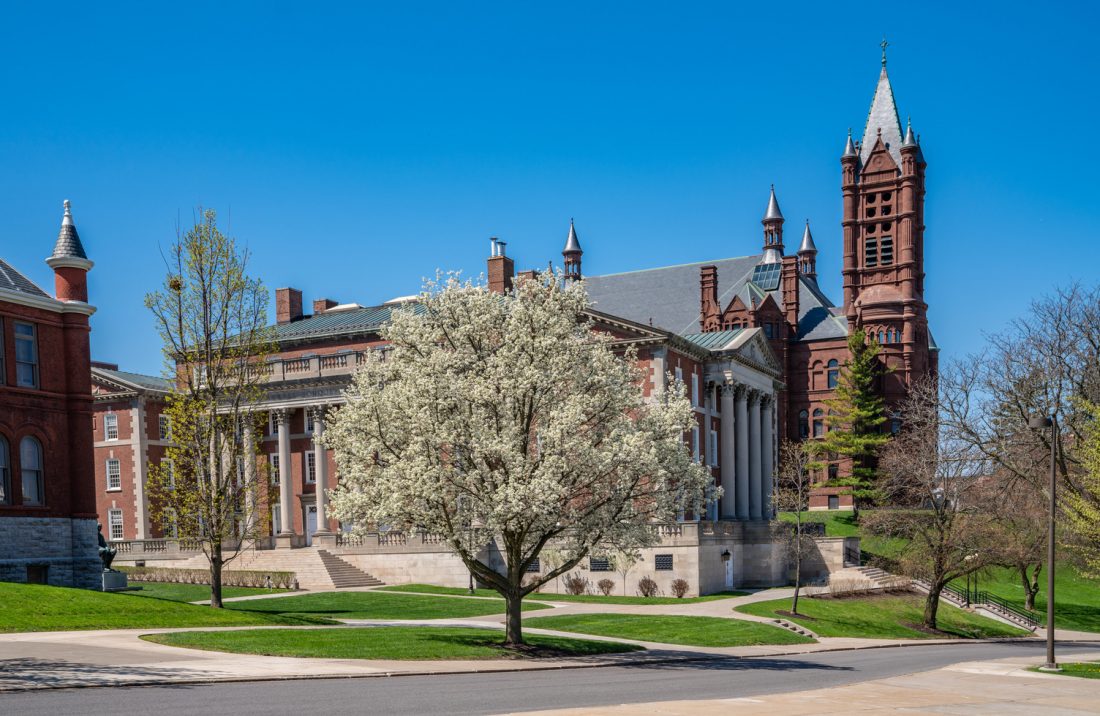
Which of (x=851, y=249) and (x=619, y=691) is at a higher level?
(x=851, y=249)

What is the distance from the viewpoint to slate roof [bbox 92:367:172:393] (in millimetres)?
69188

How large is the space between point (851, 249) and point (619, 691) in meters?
79.2

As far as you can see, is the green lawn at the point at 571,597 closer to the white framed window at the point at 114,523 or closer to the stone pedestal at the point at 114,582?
the stone pedestal at the point at 114,582

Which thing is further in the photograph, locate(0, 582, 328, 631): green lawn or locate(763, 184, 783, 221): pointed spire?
locate(763, 184, 783, 221): pointed spire

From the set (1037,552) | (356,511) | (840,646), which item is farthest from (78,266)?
(1037,552)

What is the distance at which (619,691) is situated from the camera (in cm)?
2306

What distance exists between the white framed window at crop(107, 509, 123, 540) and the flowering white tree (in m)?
44.9

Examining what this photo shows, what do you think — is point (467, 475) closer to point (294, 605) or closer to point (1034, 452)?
point (294, 605)

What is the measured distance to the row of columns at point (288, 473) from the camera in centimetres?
6500

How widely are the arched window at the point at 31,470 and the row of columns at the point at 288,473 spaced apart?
23827mm

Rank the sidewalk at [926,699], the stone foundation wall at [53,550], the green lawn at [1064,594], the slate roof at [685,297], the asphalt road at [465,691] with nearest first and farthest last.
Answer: the asphalt road at [465,691], the sidewalk at [926,699], the stone foundation wall at [53,550], the green lawn at [1064,594], the slate roof at [685,297]

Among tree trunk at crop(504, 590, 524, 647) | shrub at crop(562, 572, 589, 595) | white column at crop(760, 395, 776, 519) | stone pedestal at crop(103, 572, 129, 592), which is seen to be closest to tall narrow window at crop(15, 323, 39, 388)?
stone pedestal at crop(103, 572, 129, 592)

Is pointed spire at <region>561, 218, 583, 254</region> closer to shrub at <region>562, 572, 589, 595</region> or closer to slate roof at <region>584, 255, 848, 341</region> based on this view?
slate roof at <region>584, 255, 848, 341</region>

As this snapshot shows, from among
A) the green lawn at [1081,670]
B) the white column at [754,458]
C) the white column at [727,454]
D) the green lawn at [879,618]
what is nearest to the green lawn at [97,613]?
the green lawn at [879,618]
